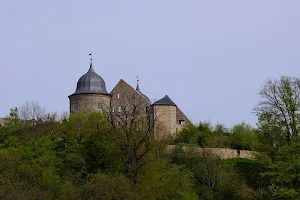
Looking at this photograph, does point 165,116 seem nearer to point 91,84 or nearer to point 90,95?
point 90,95

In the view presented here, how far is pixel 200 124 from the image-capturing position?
59.4 meters

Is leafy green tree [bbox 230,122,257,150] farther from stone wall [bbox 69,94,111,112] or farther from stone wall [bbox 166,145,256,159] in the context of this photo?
stone wall [bbox 69,94,111,112]

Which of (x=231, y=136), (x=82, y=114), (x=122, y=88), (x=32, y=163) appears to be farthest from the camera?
(x=122, y=88)

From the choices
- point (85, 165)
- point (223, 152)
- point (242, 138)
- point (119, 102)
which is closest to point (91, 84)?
point (119, 102)

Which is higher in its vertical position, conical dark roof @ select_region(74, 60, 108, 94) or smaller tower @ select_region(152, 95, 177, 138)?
conical dark roof @ select_region(74, 60, 108, 94)

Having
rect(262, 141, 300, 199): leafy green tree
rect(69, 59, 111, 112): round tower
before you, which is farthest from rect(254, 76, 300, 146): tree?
rect(69, 59, 111, 112): round tower

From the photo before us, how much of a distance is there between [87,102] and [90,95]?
2.12ft

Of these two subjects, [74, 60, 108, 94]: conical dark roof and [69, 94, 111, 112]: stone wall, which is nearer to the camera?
[69, 94, 111, 112]: stone wall

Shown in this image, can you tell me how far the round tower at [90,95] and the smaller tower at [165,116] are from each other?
4.56 metres

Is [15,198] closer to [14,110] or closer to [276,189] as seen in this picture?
[276,189]

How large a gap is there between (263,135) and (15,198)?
13.2 m

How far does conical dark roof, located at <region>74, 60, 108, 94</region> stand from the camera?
2395 inches

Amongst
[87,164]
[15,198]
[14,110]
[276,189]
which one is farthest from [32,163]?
[276,189]

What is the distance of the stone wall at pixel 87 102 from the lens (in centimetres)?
6000
